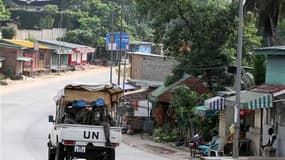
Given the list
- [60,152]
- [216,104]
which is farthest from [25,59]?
[60,152]

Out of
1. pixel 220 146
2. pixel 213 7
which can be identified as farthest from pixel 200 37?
pixel 220 146

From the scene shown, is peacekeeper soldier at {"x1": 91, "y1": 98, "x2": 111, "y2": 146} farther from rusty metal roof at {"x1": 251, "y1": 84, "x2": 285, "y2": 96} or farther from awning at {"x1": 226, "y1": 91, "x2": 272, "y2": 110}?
rusty metal roof at {"x1": 251, "y1": 84, "x2": 285, "y2": 96}

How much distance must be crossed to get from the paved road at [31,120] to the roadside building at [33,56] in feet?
8.40

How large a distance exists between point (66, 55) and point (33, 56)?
1314 centimetres

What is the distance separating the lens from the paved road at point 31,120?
2950 centimetres

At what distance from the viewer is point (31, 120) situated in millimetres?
47969

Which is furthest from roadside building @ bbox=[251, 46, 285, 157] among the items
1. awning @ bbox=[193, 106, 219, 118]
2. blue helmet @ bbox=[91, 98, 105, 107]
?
blue helmet @ bbox=[91, 98, 105, 107]

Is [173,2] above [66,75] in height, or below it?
above

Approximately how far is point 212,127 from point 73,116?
15897mm

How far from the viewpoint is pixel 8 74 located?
76.2 meters

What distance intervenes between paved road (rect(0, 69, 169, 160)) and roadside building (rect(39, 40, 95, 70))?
4043mm

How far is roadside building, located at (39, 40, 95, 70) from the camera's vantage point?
3607 inches

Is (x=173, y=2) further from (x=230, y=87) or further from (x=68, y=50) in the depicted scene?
(x=68, y=50)

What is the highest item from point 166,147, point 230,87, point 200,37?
point 200,37
